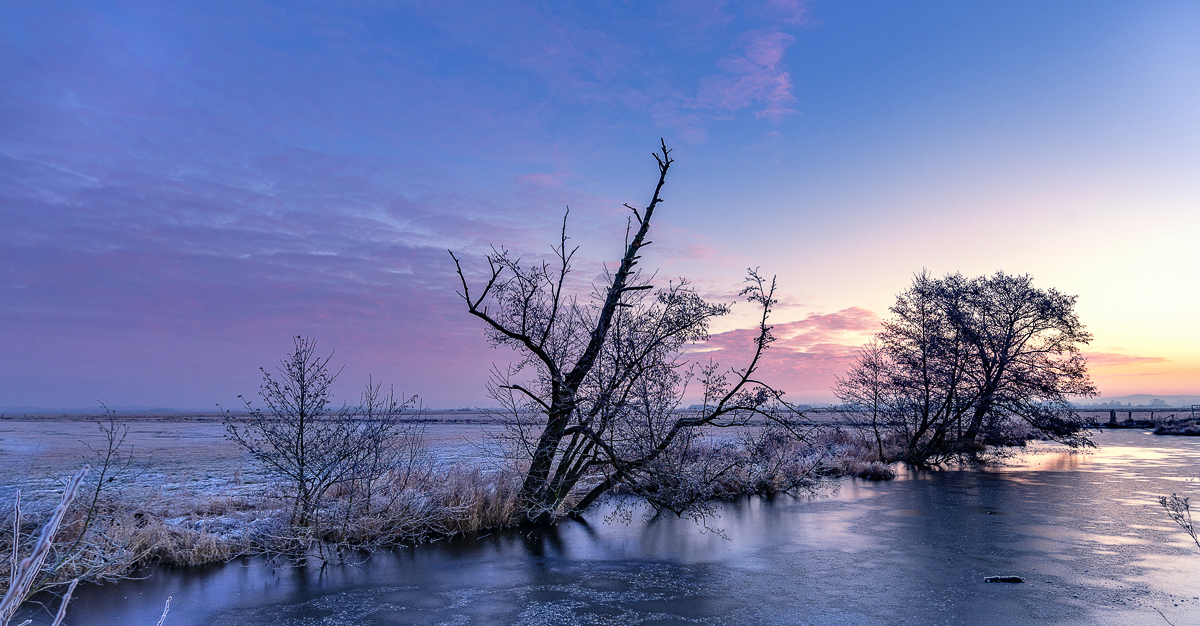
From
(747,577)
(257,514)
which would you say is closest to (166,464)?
(257,514)

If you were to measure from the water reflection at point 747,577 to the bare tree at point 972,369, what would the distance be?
41.3 feet

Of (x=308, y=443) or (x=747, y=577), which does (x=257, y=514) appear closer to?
(x=308, y=443)

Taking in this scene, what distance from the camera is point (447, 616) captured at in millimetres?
8992

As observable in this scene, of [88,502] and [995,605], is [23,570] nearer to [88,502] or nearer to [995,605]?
[995,605]

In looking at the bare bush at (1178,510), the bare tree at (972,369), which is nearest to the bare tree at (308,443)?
the bare bush at (1178,510)

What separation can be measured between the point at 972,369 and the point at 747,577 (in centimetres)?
2371

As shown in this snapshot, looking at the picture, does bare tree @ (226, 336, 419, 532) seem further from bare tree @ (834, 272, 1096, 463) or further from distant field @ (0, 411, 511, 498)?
bare tree @ (834, 272, 1096, 463)

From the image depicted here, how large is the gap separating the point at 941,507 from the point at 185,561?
17.9 m

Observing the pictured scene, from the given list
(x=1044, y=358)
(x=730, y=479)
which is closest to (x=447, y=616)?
(x=730, y=479)

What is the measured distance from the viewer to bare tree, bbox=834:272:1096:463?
2905cm

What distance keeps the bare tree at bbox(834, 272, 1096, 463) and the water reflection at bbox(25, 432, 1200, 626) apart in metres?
12.6

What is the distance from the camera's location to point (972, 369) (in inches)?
1159

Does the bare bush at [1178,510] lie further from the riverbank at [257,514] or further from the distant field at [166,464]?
the distant field at [166,464]

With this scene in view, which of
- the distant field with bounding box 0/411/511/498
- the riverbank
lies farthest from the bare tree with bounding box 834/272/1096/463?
the distant field with bounding box 0/411/511/498
